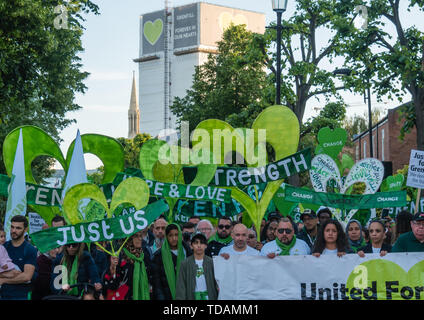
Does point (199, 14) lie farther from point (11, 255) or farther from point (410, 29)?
point (11, 255)

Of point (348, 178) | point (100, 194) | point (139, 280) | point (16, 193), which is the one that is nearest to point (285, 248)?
point (139, 280)

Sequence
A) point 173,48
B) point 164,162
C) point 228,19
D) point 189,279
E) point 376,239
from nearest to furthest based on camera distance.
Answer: point 189,279, point 376,239, point 164,162, point 173,48, point 228,19

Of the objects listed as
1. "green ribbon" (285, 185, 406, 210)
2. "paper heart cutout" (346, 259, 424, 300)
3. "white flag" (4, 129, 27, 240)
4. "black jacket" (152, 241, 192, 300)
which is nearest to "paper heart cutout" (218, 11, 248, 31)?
"white flag" (4, 129, 27, 240)

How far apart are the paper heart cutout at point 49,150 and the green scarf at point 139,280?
6089mm

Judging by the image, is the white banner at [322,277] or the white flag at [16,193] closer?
the white banner at [322,277]

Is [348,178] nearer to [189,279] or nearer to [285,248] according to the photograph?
[285,248]

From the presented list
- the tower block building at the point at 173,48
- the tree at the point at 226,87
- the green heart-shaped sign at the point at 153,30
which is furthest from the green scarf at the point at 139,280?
the green heart-shaped sign at the point at 153,30

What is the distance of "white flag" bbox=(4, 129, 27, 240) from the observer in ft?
40.9

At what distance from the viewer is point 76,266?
8.94 m

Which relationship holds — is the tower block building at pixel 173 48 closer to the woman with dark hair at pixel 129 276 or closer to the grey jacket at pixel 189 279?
the woman with dark hair at pixel 129 276

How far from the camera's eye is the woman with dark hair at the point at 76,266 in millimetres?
8797

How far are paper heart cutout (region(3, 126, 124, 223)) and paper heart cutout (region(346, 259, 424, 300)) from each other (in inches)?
303

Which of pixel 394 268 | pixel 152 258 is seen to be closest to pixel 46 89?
pixel 152 258

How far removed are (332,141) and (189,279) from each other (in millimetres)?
9429
